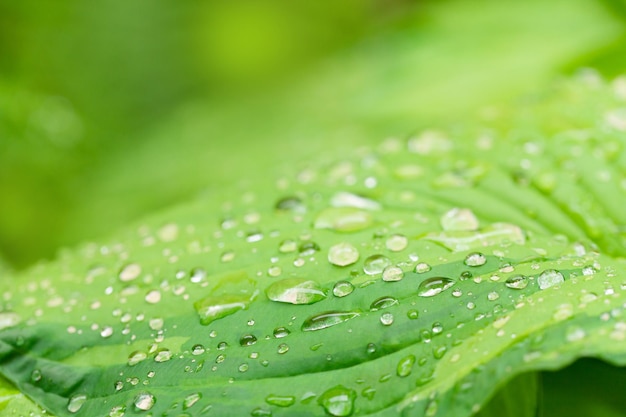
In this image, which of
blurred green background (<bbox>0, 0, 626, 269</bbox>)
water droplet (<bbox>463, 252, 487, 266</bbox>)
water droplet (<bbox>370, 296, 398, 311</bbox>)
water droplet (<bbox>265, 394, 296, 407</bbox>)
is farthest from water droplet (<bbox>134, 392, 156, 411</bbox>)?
blurred green background (<bbox>0, 0, 626, 269</bbox>)

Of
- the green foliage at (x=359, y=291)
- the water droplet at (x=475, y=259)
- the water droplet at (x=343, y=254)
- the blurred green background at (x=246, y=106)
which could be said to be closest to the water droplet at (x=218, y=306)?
the green foliage at (x=359, y=291)

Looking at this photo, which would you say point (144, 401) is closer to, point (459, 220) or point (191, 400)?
point (191, 400)

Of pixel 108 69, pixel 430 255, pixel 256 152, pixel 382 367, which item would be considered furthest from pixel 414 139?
pixel 108 69

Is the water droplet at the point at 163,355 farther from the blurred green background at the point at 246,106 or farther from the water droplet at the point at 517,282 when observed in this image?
the blurred green background at the point at 246,106

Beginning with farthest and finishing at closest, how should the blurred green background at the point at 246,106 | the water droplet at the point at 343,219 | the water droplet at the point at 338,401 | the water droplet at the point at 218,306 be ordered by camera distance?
the blurred green background at the point at 246,106 → the water droplet at the point at 343,219 → the water droplet at the point at 218,306 → the water droplet at the point at 338,401

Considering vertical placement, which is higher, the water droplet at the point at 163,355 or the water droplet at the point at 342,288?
the water droplet at the point at 342,288

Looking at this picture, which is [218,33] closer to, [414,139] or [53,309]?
[414,139]
